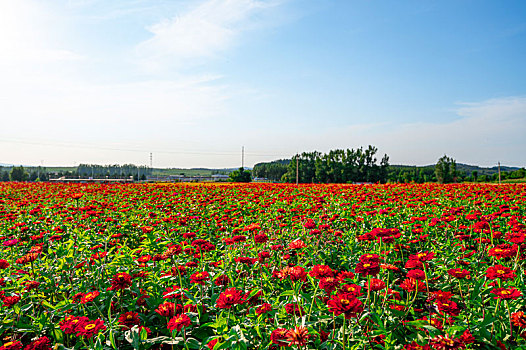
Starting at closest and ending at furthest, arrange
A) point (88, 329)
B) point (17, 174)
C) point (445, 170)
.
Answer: point (88, 329), point (445, 170), point (17, 174)

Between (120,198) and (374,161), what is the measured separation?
2545 inches

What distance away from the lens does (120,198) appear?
1100 cm

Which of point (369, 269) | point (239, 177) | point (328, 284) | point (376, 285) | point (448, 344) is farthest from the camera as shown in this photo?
point (239, 177)

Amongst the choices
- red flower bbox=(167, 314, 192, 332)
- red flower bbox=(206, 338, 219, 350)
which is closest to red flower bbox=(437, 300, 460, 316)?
red flower bbox=(206, 338, 219, 350)

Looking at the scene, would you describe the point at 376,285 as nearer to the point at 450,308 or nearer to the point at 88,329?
the point at 450,308

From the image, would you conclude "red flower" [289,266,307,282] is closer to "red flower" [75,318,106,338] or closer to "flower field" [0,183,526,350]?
"flower field" [0,183,526,350]

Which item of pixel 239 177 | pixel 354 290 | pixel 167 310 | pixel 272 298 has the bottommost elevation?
pixel 272 298

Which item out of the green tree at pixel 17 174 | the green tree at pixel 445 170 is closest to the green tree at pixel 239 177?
the green tree at pixel 445 170

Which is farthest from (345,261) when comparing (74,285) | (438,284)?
(74,285)

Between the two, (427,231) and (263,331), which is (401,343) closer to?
(263,331)

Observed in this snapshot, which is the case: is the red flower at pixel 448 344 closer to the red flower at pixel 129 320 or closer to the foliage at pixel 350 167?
the red flower at pixel 129 320

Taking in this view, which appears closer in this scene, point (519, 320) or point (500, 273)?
point (519, 320)

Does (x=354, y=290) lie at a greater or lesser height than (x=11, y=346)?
greater

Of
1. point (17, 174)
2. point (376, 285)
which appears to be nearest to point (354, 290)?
point (376, 285)
